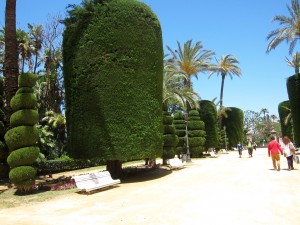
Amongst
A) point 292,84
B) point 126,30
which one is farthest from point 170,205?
point 292,84

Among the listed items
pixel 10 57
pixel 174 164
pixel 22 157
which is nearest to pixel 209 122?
pixel 174 164

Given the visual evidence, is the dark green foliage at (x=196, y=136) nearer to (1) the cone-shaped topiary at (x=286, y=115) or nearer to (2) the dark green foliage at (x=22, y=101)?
(1) the cone-shaped topiary at (x=286, y=115)

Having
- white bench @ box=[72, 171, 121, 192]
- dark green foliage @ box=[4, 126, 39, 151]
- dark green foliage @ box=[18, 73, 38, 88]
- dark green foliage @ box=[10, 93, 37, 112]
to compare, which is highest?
dark green foliage @ box=[18, 73, 38, 88]

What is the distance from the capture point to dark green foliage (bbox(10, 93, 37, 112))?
12344mm

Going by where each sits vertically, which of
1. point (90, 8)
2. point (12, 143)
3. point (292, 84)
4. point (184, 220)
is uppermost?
point (90, 8)

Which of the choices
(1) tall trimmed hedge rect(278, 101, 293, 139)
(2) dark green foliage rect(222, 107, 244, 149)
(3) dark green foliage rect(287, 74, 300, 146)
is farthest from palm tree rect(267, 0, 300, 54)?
(2) dark green foliage rect(222, 107, 244, 149)

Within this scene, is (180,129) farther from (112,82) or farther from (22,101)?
(22,101)

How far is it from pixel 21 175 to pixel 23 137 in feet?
4.65

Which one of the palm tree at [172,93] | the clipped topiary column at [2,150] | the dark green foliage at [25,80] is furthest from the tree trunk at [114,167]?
the palm tree at [172,93]

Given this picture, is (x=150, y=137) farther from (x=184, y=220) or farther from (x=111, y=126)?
(x=184, y=220)

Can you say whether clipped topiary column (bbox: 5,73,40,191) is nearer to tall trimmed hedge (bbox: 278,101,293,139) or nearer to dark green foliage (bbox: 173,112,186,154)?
dark green foliage (bbox: 173,112,186,154)

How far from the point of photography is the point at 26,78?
41.2 ft

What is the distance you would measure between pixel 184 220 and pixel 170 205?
164cm

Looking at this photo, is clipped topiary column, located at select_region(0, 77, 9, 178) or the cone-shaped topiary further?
the cone-shaped topiary
